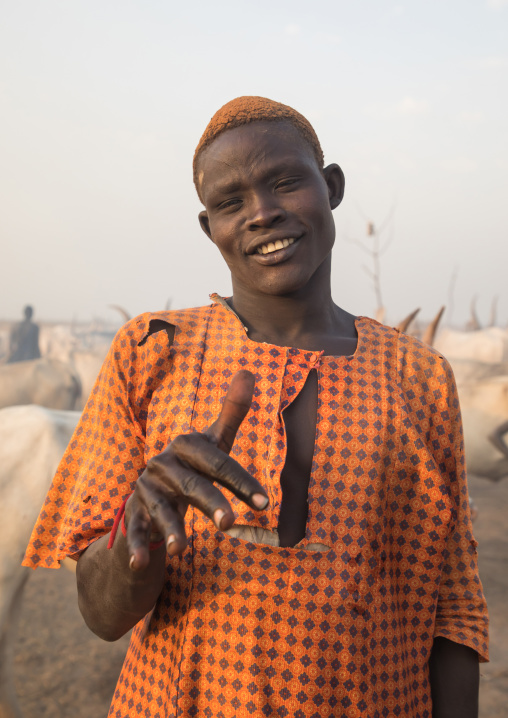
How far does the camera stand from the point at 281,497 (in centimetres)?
102

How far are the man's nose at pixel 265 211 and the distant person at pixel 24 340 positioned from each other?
11.1 metres

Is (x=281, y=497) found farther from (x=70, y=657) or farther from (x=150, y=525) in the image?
(x=70, y=657)

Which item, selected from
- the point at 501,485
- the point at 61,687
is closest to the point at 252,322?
the point at 61,687

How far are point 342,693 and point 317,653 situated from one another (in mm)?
79

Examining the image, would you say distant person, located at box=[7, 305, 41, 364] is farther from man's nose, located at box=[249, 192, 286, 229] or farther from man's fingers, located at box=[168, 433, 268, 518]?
man's fingers, located at box=[168, 433, 268, 518]

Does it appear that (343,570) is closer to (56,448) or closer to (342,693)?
(342,693)

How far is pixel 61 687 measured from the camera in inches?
137

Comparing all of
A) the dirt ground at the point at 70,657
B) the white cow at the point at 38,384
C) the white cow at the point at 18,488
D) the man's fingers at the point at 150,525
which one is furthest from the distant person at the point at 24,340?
the man's fingers at the point at 150,525

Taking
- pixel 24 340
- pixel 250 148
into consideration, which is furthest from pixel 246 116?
pixel 24 340

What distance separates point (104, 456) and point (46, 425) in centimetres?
211

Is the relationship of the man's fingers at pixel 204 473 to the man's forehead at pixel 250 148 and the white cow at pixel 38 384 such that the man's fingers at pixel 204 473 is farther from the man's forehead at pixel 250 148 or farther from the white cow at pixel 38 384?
the white cow at pixel 38 384

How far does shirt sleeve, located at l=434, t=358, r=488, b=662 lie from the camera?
1146mm

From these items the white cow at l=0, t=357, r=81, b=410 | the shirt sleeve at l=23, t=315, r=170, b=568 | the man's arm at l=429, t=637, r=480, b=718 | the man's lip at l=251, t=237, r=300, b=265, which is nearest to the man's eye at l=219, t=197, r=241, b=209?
the man's lip at l=251, t=237, r=300, b=265

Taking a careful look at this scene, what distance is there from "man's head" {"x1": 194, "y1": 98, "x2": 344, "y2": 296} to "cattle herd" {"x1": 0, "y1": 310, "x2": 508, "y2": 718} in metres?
2.05
